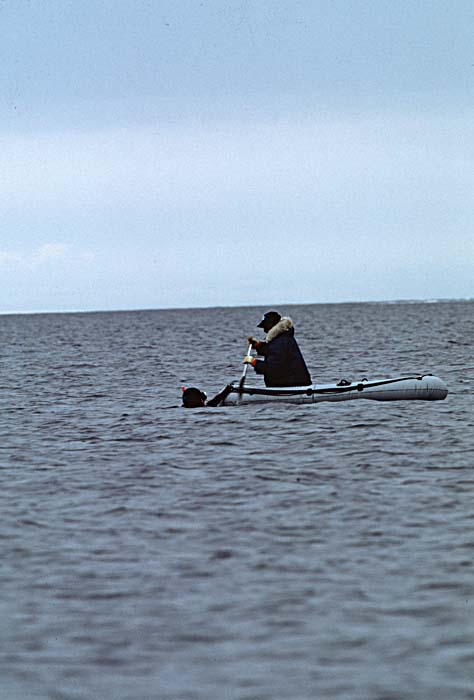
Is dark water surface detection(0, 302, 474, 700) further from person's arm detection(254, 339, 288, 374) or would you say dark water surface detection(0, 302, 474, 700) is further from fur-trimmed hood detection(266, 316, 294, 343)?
fur-trimmed hood detection(266, 316, 294, 343)

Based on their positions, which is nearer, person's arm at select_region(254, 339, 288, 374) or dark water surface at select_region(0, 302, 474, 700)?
dark water surface at select_region(0, 302, 474, 700)

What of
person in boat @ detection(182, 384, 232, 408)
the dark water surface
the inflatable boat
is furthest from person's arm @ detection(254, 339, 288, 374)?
the dark water surface

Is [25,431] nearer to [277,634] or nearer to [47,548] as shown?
[47,548]

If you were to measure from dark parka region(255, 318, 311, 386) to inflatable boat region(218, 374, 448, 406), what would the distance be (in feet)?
0.82

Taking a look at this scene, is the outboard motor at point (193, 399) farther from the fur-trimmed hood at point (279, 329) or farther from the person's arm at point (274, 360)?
the fur-trimmed hood at point (279, 329)

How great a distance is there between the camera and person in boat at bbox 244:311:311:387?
18734 mm

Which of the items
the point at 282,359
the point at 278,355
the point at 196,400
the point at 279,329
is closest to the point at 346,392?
the point at 282,359

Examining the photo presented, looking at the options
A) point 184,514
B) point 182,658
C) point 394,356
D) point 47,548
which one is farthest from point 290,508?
point 394,356

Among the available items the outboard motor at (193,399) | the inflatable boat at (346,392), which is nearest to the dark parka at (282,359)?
the inflatable boat at (346,392)

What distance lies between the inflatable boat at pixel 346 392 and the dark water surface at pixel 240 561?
78.2 inches

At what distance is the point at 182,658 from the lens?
19.9 feet

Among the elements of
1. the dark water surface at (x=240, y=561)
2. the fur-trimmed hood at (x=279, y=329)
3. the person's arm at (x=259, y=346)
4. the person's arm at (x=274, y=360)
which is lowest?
the dark water surface at (x=240, y=561)

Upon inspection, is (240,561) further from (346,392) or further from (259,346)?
(346,392)

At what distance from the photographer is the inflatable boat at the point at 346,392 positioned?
19.2 m
